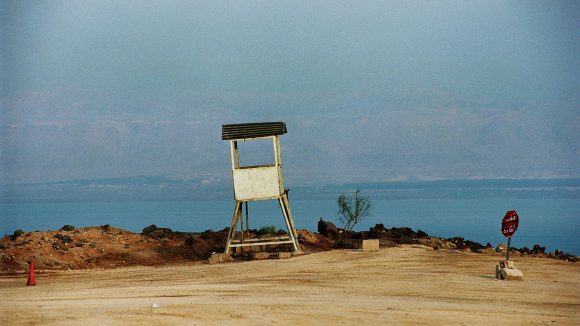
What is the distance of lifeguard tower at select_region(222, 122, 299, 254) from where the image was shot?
36.2m


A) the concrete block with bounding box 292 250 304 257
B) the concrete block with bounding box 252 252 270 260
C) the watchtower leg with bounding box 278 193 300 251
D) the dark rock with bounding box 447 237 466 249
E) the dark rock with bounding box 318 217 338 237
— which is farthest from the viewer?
the dark rock with bounding box 318 217 338 237

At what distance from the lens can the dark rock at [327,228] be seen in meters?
43.1

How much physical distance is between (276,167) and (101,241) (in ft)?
27.7

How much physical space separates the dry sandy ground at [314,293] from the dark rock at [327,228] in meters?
7.91

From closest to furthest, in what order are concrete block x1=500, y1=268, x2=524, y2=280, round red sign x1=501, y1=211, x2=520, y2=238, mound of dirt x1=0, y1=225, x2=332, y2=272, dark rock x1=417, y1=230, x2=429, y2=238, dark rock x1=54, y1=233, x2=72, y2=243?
round red sign x1=501, y1=211, x2=520, y2=238 → concrete block x1=500, y1=268, x2=524, y2=280 → mound of dirt x1=0, y1=225, x2=332, y2=272 → dark rock x1=54, y1=233, x2=72, y2=243 → dark rock x1=417, y1=230, x2=429, y2=238

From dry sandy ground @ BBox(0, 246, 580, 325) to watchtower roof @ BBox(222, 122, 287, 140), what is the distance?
5475 millimetres

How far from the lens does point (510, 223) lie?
26.1m

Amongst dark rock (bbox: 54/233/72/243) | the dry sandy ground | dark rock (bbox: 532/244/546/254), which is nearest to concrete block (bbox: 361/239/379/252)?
the dry sandy ground

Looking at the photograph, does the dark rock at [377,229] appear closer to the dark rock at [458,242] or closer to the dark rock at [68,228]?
the dark rock at [458,242]

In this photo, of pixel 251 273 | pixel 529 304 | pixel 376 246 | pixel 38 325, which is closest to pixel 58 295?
pixel 38 325

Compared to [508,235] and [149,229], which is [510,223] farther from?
[149,229]

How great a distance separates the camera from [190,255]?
37969mm

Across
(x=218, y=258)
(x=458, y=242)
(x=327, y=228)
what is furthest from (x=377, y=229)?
(x=218, y=258)

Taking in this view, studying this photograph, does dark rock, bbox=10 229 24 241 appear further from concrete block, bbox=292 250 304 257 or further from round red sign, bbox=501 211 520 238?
round red sign, bbox=501 211 520 238
